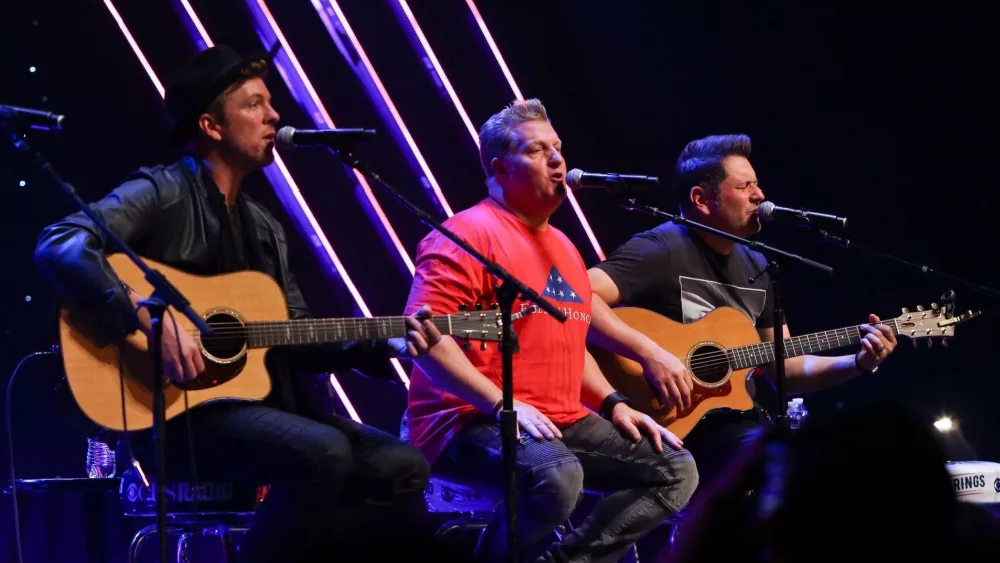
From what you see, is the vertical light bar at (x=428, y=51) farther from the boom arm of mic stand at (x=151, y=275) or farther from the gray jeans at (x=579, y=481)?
the boom arm of mic stand at (x=151, y=275)

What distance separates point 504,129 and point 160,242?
58.4 inches

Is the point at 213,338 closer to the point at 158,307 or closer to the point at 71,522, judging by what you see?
the point at 158,307

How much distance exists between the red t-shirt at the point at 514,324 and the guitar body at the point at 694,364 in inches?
18.7

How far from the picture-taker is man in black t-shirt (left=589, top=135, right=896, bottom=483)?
4711 mm

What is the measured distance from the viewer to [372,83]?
18.7 feet

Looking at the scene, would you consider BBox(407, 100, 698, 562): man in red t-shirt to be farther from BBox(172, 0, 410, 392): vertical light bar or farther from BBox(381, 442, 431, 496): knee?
BBox(172, 0, 410, 392): vertical light bar

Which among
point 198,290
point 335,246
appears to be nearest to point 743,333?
point 335,246

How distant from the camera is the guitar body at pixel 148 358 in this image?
128 inches

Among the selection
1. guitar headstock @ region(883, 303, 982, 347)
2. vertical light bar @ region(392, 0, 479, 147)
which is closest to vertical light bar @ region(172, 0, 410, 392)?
vertical light bar @ region(392, 0, 479, 147)

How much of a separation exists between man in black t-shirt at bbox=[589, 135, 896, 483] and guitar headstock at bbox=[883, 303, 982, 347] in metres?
0.23

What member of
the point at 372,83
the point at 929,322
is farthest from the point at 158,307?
the point at 929,322

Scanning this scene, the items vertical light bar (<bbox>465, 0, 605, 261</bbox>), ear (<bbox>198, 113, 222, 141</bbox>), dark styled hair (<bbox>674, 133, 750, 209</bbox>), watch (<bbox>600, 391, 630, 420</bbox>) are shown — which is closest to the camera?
ear (<bbox>198, 113, 222, 141</bbox>)

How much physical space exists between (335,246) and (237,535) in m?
1.72

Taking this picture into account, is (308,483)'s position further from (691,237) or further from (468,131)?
(468,131)
